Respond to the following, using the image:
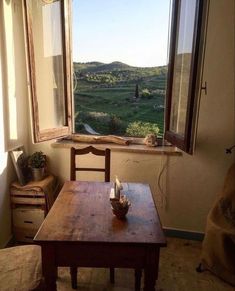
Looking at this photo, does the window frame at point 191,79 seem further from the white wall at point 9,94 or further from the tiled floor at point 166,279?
the white wall at point 9,94

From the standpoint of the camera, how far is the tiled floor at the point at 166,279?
6.26 ft

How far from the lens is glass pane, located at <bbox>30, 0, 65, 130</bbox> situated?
7.63 feet

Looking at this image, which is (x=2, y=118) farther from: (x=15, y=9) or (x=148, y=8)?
(x=148, y=8)

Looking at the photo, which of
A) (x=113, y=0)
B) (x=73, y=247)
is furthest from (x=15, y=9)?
(x=73, y=247)

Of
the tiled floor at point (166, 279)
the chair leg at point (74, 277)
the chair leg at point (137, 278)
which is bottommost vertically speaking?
the tiled floor at point (166, 279)

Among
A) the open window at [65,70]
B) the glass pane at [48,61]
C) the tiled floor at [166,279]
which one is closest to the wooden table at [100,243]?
the tiled floor at [166,279]

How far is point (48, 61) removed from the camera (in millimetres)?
2438

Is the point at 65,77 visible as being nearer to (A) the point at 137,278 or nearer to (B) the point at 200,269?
(A) the point at 137,278

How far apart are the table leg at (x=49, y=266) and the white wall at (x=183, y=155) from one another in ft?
3.66

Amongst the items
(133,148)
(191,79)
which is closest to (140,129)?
(133,148)

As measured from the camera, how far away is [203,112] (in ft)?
7.55

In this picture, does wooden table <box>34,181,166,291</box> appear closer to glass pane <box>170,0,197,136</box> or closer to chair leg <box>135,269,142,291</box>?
chair leg <box>135,269,142,291</box>

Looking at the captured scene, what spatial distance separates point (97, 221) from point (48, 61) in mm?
1640

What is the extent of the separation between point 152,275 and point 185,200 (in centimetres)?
135
